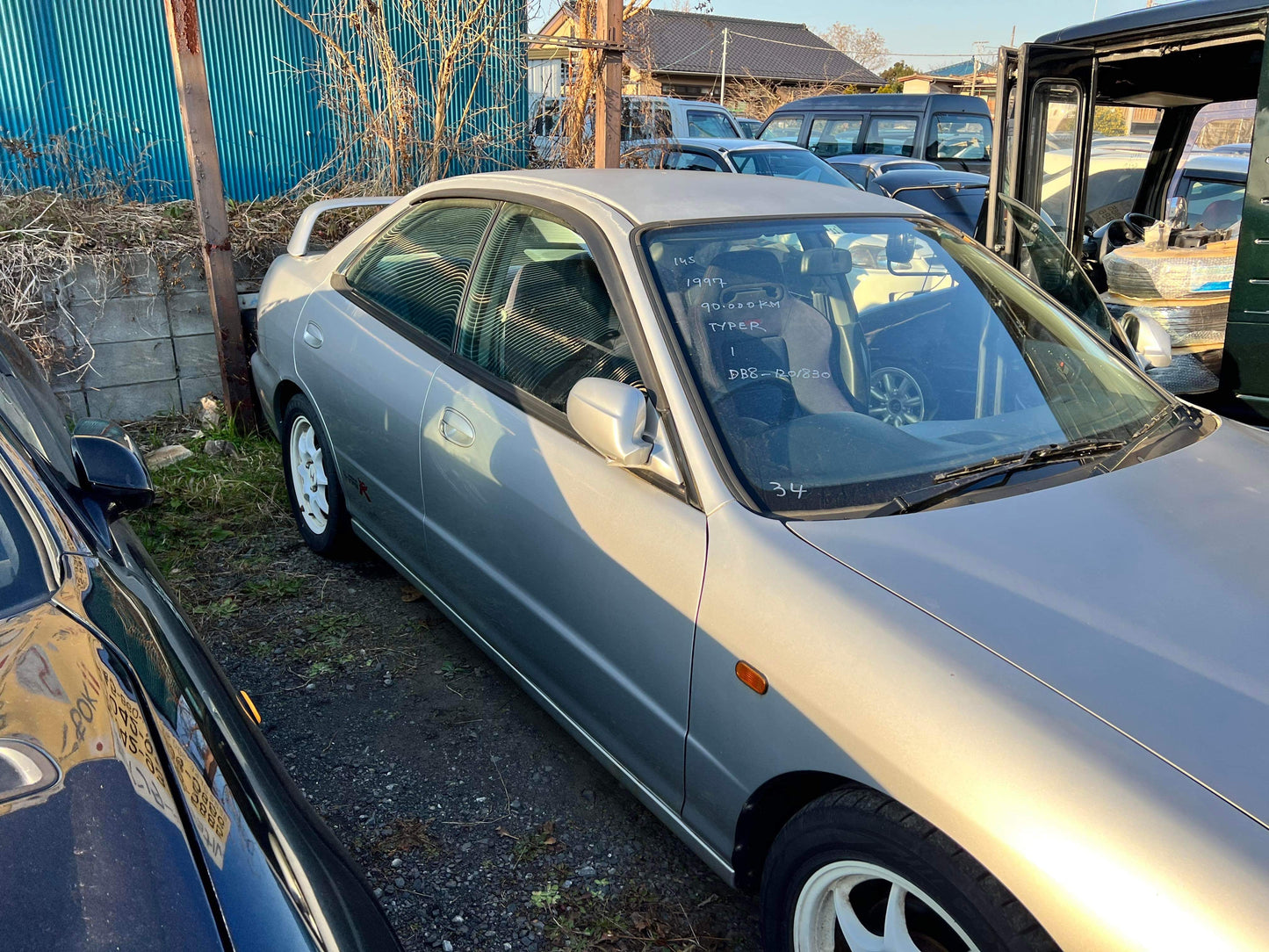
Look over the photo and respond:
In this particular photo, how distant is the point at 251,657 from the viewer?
3533 millimetres

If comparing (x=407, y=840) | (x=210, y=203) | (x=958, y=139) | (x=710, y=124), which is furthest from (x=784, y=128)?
(x=407, y=840)

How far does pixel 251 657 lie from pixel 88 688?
2.03 meters

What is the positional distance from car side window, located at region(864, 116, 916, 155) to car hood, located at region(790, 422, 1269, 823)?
1109 cm

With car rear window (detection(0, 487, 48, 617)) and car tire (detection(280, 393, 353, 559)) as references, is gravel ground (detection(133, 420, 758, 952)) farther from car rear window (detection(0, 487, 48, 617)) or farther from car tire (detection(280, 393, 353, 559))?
car rear window (detection(0, 487, 48, 617))

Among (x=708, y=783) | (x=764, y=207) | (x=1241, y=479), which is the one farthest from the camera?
(x=764, y=207)

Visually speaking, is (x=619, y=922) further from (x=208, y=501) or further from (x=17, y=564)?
(x=208, y=501)

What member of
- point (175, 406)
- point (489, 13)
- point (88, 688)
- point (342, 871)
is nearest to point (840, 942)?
point (342, 871)

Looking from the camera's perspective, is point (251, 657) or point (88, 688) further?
point (251, 657)

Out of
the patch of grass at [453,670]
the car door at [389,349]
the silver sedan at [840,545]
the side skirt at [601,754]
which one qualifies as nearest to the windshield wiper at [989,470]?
the silver sedan at [840,545]

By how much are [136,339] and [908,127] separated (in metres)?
9.94

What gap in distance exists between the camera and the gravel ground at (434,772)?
243 centimetres

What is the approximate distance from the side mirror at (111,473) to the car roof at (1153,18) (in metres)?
4.41

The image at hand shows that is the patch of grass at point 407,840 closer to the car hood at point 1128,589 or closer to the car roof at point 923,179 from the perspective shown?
the car hood at point 1128,589

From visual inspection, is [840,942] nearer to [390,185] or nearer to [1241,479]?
[1241,479]
